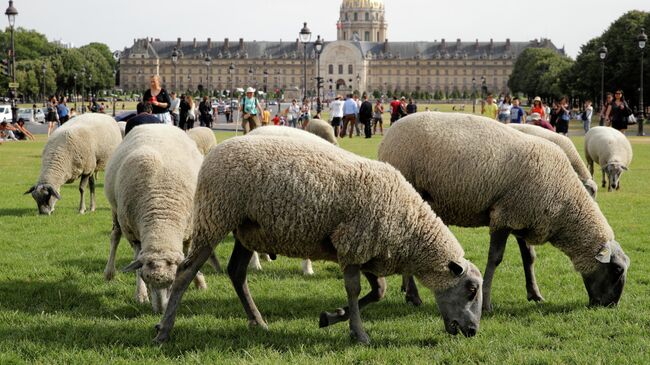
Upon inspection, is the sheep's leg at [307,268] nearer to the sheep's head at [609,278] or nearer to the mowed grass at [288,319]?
the mowed grass at [288,319]

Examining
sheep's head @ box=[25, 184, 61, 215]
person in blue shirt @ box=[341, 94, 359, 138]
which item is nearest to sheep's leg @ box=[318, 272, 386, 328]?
sheep's head @ box=[25, 184, 61, 215]

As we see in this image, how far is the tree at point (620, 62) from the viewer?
64.3 m

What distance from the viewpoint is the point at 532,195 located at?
7.99m

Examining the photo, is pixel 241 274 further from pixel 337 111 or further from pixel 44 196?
pixel 337 111

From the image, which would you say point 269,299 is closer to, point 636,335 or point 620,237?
point 636,335

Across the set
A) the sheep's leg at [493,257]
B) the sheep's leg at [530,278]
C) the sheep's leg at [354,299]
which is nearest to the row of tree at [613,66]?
the sheep's leg at [530,278]

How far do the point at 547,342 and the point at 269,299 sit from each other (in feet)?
9.52

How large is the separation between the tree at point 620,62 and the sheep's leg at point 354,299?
5996 centimetres

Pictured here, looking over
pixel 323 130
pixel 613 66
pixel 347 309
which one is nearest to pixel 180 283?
pixel 347 309

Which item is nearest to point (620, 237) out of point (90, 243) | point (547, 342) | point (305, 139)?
point (547, 342)

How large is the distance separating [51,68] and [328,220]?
122 m

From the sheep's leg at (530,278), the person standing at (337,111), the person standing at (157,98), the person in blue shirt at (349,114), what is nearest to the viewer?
the sheep's leg at (530,278)

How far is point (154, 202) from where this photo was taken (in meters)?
7.90

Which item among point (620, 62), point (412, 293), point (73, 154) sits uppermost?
point (620, 62)
